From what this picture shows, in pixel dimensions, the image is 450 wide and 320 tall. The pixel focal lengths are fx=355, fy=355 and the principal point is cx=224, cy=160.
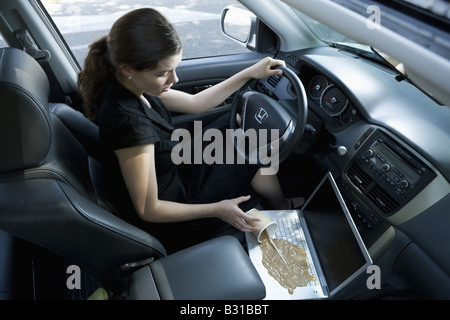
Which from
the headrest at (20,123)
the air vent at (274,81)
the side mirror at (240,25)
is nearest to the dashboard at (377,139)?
the air vent at (274,81)

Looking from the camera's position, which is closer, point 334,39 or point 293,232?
point 293,232

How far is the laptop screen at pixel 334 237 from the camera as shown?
116 cm

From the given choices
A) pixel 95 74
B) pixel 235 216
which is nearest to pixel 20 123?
pixel 95 74

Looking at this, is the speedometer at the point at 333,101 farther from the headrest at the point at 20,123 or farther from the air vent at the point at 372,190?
the headrest at the point at 20,123

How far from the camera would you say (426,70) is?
46cm

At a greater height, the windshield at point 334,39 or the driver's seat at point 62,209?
the windshield at point 334,39

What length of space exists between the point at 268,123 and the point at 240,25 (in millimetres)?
1081

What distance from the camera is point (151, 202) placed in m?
1.31

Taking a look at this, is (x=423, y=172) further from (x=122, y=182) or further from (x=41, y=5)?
(x=41, y=5)

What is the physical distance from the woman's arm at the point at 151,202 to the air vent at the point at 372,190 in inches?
19.5

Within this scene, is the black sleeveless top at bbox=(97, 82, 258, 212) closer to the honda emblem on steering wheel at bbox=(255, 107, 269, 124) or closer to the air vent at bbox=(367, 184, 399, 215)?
the honda emblem on steering wheel at bbox=(255, 107, 269, 124)

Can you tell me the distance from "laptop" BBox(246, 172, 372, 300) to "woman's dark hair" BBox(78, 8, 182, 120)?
0.76 meters

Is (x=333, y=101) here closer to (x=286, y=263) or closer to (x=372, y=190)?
(x=372, y=190)
